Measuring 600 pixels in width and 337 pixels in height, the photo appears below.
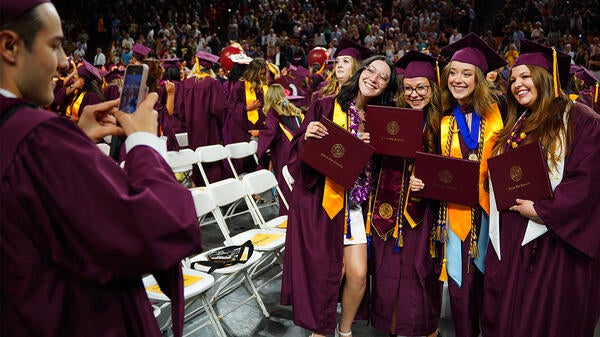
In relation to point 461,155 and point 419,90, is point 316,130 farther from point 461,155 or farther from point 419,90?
point 461,155

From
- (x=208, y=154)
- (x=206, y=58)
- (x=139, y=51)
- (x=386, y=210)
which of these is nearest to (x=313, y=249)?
(x=386, y=210)

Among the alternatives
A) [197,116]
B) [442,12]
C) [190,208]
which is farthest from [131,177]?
[442,12]

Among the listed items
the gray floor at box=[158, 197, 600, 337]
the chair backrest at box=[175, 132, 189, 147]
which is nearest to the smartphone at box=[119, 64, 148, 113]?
the gray floor at box=[158, 197, 600, 337]

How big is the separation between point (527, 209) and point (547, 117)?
20.2 inches

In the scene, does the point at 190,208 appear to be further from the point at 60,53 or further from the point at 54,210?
the point at 60,53

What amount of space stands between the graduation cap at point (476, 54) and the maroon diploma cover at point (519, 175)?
2.18 ft

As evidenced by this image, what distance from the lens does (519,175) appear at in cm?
271

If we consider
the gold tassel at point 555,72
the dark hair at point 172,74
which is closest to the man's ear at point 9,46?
the gold tassel at point 555,72

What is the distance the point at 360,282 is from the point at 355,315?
1.09ft

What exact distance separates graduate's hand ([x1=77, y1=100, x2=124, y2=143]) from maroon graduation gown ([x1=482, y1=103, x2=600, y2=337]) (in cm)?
221

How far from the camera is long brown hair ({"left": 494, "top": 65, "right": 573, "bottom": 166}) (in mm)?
2691

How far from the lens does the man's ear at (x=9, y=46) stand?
110 centimetres

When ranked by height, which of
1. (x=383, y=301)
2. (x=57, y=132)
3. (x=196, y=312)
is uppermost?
(x=57, y=132)

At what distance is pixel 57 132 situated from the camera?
1093 millimetres
